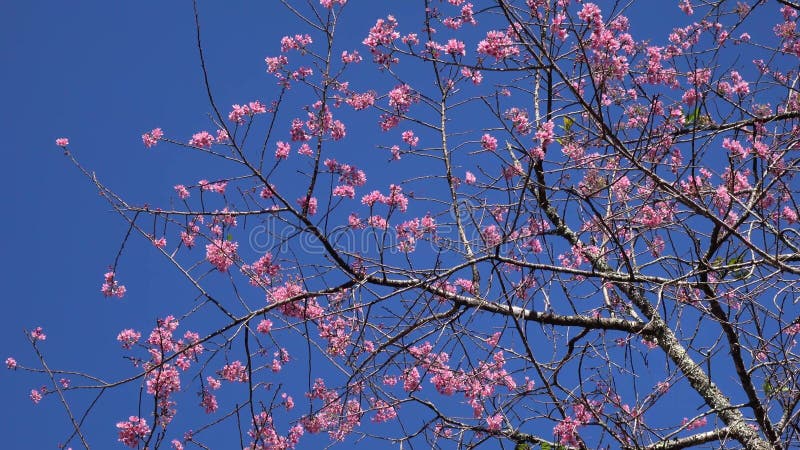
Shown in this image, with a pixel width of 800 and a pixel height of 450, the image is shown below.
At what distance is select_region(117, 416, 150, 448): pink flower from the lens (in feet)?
16.9

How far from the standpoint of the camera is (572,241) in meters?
7.06

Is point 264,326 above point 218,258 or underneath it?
underneath

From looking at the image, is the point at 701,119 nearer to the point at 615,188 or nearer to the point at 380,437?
the point at 615,188

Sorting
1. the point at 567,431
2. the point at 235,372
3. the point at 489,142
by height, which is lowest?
the point at 567,431

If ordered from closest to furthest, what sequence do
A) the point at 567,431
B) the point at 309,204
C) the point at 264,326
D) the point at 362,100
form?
the point at 567,431 → the point at 309,204 → the point at 264,326 → the point at 362,100

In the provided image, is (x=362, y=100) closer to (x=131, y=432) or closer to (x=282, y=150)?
(x=282, y=150)

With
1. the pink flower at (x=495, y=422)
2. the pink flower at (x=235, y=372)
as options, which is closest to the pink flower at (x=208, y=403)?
the pink flower at (x=235, y=372)

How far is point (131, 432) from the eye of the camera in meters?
5.16

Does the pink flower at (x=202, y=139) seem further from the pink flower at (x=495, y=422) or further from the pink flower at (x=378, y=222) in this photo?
the pink flower at (x=495, y=422)

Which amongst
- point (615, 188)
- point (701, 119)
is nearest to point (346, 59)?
point (615, 188)

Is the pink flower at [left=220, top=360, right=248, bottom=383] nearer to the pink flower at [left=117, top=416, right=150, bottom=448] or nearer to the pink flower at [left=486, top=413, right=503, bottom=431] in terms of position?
the pink flower at [left=117, top=416, right=150, bottom=448]

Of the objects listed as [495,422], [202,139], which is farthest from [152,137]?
[495,422]

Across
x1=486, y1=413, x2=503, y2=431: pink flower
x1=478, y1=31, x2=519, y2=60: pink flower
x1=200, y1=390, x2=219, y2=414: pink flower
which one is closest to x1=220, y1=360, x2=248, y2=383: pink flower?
x1=200, y1=390, x2=219, y2=414: pink flower

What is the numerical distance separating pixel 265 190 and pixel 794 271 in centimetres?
316
